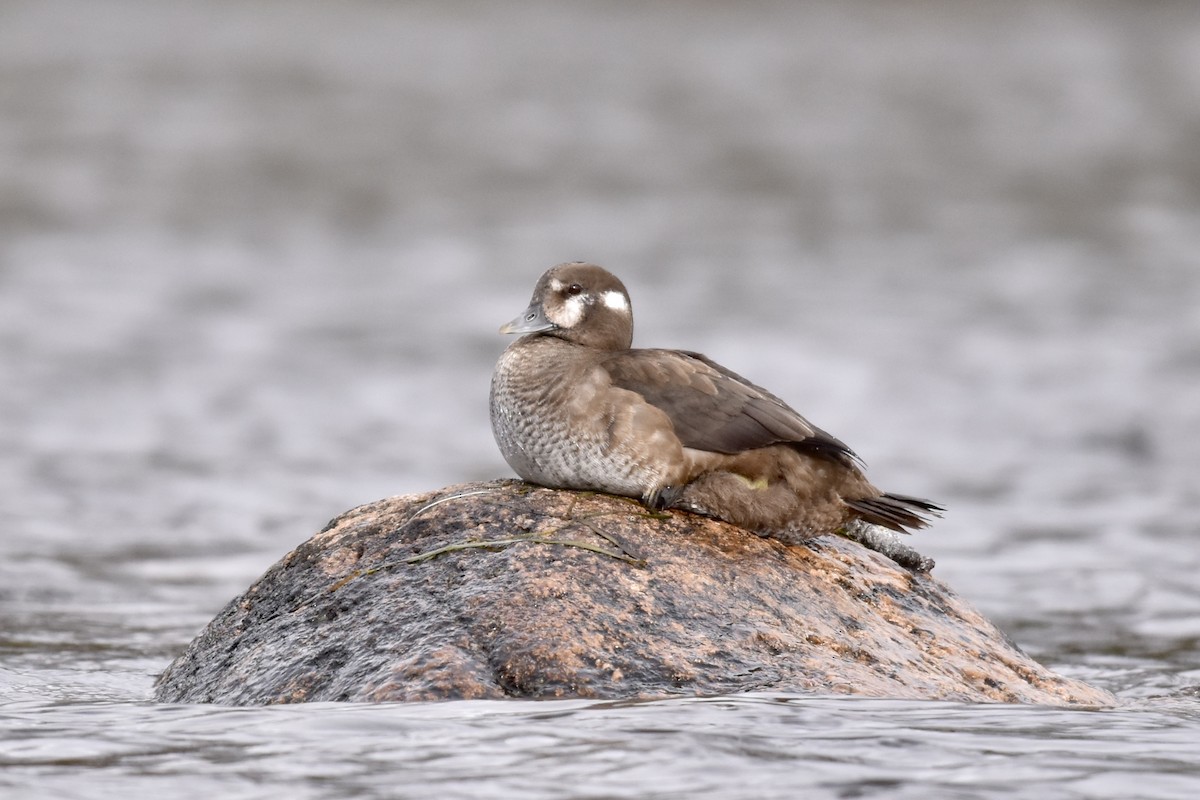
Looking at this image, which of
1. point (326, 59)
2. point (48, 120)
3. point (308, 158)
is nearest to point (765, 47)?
point (326, 59)

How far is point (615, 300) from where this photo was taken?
640cm

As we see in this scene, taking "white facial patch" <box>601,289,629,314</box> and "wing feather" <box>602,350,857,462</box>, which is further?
"white facial patch" <box>601,289,629,314</box>

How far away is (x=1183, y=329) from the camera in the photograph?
17406mm

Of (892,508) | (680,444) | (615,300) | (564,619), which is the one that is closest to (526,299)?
(615,300)

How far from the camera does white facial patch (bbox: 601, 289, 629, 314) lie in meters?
6.38

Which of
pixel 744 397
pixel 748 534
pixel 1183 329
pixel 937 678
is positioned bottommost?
pixel 937 678

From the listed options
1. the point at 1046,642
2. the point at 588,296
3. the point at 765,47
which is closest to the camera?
the point at 588,296

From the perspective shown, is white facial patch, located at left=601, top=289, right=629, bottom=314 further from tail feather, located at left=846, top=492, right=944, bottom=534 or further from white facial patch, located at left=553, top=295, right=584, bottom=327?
tail feather, located at left=846, top=492, right=944, bottom=534

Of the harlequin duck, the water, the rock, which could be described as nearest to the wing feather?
the harlequin duck

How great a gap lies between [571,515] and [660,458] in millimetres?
373

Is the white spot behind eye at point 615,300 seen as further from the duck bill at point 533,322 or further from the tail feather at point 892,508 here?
the tail feather at point 892,508

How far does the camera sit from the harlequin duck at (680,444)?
19.0 feet

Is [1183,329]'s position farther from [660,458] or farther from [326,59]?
[326,59]

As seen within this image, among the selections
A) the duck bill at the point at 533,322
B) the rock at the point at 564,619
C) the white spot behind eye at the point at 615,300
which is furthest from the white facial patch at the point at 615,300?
the rock at the point at 564,619
